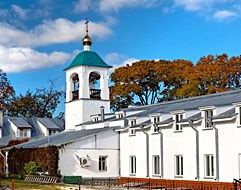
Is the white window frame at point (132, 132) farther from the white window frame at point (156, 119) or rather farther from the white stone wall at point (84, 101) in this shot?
the white stone wall at point (84, 101)

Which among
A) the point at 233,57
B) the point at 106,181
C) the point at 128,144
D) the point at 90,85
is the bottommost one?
the point at 106,181

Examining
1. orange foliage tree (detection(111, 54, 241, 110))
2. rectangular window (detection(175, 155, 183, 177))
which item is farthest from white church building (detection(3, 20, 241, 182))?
orange foliage tree (detection(111, 54, 241, 110))

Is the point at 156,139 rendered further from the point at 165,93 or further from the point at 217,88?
the point at 165,93

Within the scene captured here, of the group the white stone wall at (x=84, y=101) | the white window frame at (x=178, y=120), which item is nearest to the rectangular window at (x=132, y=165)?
the white window frame at (x=178, y=120)

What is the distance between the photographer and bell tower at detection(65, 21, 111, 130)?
59.9 meters

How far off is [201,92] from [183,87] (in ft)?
10.6

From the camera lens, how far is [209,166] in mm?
36750

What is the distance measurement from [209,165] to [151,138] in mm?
7120

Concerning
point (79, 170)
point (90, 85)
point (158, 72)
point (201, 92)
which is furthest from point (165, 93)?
point (79, 170)

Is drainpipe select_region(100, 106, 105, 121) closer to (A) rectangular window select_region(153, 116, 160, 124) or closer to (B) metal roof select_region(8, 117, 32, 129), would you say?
(A) rectangular window select_region(153, 116, 160, 124)

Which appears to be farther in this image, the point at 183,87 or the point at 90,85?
the point at 183,87

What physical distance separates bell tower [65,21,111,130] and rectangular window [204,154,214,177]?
2427 cm

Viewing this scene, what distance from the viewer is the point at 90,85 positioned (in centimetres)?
6175

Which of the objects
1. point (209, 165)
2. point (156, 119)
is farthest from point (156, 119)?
point (209, 165)
